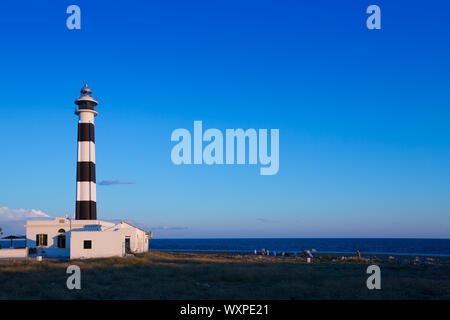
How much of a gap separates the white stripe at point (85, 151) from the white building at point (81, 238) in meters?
5.69

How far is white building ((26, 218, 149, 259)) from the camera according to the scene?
32625 millimetres

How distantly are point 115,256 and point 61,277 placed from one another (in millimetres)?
13364

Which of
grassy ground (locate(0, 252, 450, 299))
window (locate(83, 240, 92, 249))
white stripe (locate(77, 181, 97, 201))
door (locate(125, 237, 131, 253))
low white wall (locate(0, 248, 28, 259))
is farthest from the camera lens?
door (locate(125, 237, 131, 253))

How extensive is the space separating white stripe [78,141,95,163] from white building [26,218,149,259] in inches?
224

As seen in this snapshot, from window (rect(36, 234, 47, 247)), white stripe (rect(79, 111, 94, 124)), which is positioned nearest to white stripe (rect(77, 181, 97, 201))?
window (rect(36, 234, 47, 247))

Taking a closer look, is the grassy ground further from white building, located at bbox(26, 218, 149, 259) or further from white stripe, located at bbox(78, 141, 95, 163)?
white stripe, located at bbox(78, 141, 95, 163)

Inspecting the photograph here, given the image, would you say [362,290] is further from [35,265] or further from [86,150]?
[86,150]

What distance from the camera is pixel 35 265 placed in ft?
82.8

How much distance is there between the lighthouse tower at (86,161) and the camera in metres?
36.6

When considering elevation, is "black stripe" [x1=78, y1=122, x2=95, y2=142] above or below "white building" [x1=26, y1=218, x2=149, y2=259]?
above

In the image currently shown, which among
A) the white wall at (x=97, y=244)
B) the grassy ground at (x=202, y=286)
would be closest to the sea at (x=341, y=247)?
the white wall at (x=97, y=244)

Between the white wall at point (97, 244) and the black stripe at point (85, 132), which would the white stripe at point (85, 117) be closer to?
the black stripe at point (85, 132)
